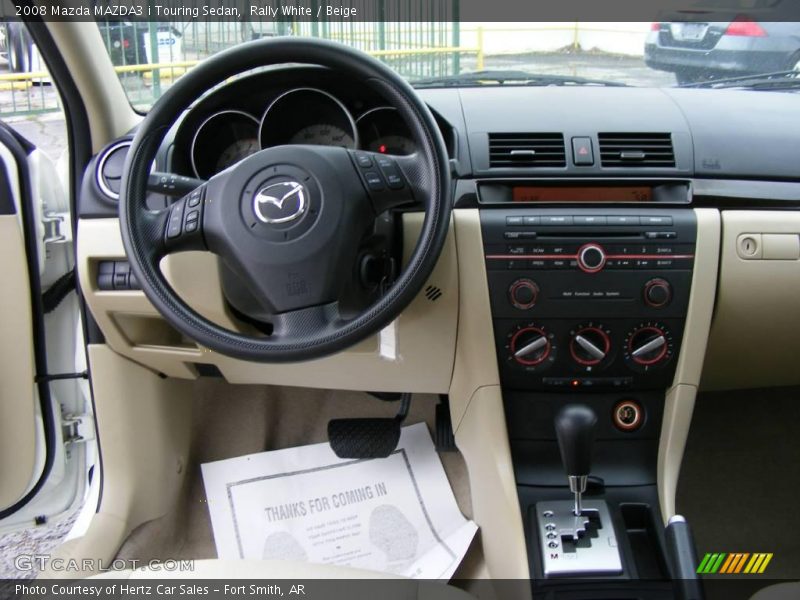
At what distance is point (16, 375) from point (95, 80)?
63 cm

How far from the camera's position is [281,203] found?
3.84 ft

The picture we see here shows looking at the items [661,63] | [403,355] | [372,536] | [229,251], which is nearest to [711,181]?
[661,63]

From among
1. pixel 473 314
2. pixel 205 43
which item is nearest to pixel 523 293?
pixel 473 314

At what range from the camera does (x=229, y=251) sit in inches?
46.9

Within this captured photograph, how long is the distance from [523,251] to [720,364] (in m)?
0.57

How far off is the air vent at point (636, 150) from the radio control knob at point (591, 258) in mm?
163

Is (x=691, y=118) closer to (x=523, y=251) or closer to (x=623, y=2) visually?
(x=623, y=2)

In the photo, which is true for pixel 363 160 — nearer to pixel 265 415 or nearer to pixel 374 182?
pixel 374 182

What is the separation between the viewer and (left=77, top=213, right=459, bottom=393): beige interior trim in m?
1.41

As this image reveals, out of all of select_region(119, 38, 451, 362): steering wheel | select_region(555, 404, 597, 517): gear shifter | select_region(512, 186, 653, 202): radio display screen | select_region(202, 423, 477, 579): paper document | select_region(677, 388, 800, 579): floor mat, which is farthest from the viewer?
select_region(677, 388, 800, 579): floor mat

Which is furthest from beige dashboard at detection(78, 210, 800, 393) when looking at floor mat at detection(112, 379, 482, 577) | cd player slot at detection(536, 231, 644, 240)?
floor mat at detection(112, 379, 482, 577)

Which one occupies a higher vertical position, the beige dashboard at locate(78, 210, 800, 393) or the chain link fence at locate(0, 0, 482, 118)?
the chain link fence at locate(0, 0, 482, 118)

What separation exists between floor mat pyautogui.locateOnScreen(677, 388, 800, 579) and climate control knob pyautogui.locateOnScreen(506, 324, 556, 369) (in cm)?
73

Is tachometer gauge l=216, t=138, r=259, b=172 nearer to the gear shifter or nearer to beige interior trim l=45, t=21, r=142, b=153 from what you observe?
beige interior trim l=45, t=21, r=142, b=153
